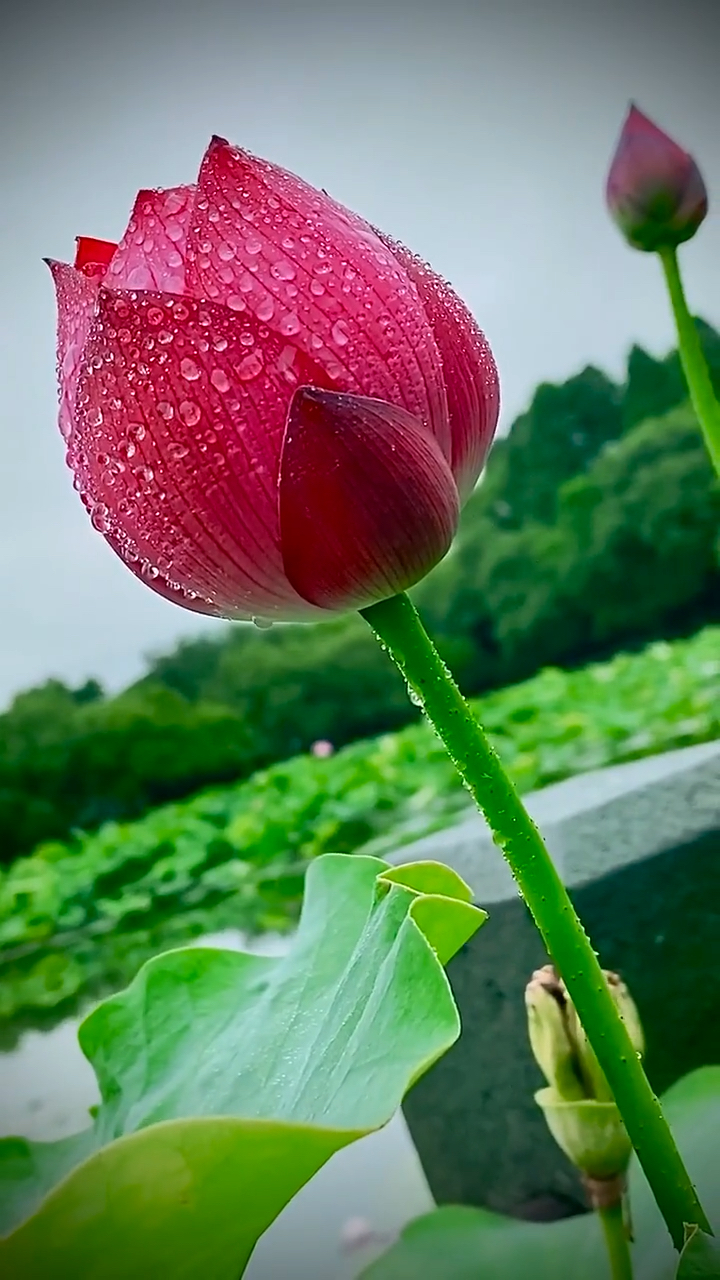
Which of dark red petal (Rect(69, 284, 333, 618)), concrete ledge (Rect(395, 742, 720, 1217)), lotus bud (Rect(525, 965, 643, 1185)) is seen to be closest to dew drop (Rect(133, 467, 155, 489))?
dark red petal (Rect(69, 284, 333, 618))

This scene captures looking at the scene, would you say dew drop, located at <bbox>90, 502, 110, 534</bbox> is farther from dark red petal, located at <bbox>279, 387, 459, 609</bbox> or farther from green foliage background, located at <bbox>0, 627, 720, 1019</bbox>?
green foliage background, located at <bbox>0, 627, 720, 1019</bbox>

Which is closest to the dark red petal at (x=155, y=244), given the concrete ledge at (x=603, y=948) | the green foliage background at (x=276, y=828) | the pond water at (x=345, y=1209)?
the pond water at (x=345, y=1209)

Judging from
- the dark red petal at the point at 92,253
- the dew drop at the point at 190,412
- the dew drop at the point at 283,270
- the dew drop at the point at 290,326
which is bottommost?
the dew drop at the point at 190,412

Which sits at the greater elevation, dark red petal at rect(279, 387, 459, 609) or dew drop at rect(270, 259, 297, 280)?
dew drop at rect(270, 259, 297, 280)

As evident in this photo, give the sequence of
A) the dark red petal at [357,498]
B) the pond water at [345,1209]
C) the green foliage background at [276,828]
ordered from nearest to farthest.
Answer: the dark red petal at [357,498], the pond water at [345,1209], the green foliage background at [276,828]

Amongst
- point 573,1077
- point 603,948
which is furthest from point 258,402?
point 603,948

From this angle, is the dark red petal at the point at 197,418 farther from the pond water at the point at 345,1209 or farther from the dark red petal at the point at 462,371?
the pond water at the point at 345,1209
